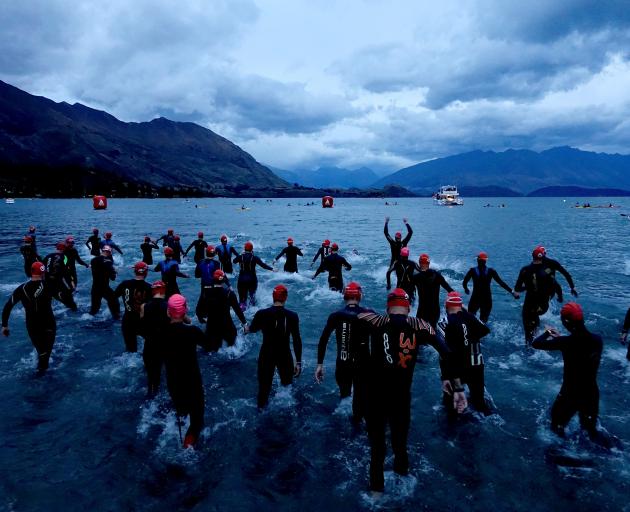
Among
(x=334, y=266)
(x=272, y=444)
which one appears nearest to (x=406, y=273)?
(x=334, y=266)

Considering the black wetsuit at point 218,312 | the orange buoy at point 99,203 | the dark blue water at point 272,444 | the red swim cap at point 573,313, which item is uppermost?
the orange buoy at point 99,203

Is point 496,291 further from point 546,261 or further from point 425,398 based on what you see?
point 425,398

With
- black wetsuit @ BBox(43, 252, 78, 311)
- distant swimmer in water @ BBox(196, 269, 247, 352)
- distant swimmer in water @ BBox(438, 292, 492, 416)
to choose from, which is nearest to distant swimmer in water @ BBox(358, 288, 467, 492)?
distant swimmer in water @ BBox(438, 292, 492, 416)

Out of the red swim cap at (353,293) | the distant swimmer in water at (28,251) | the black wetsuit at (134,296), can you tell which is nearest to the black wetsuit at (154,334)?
the black wetsuit at (134,296)

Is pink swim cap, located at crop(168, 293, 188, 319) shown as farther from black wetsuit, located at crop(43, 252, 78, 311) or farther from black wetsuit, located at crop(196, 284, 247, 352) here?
black wetsuit, located at crop(43, 252, 78, 311)

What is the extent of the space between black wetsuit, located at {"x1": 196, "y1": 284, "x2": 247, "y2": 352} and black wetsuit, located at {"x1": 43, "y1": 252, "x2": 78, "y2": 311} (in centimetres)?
672

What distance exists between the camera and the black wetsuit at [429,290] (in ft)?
36.9

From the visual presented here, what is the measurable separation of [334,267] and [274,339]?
8995 mm

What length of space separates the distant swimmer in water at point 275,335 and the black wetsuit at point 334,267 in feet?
26.5

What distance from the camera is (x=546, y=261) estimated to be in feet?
39.2

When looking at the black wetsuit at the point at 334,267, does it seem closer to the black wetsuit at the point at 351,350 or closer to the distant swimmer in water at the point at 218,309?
the distant swimmer in water at the point at 218,309

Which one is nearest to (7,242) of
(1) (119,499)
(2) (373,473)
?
A: (1) (119,499)

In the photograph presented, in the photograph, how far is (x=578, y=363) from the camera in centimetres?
643

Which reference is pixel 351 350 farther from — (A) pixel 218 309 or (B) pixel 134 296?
(B) pixel 134 296
